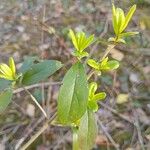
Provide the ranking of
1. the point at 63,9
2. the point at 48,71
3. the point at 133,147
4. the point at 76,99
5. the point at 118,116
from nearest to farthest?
the point at 76,99, the point at 48,71, the point at 133,147, the point at 118,116, the point at 63,9

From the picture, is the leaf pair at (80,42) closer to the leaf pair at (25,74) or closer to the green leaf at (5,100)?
the leaf pair at (25,74)

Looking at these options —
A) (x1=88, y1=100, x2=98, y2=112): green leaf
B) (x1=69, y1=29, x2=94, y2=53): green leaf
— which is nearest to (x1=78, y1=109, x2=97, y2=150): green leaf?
(x1=88, y1=100, x2=98, y2=112): green leaf

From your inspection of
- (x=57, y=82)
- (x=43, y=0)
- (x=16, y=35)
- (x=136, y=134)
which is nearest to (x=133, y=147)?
(x=136, y=134)

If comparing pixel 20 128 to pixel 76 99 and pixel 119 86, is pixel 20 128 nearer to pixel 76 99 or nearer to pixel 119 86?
pixel 119 86

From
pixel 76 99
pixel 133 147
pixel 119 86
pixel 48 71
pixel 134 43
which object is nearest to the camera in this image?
pixel 76 99

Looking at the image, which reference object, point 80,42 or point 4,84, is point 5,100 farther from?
point 80,42

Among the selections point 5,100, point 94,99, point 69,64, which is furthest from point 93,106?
point 69,64

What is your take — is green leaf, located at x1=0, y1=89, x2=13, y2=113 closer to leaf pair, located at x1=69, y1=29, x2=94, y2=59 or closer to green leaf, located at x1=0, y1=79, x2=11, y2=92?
green leaf, located at x1=0, y1=79, x2=11, y2=92
